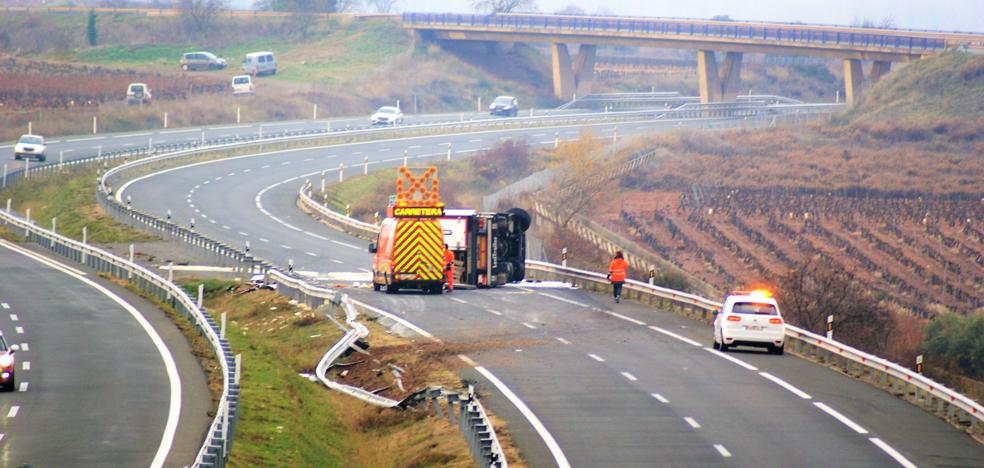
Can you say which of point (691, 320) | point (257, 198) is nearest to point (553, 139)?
point (257, 198)

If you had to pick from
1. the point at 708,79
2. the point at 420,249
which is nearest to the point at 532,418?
the point at 420,249

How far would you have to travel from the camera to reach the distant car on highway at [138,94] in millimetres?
104562

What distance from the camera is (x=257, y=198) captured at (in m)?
72.9

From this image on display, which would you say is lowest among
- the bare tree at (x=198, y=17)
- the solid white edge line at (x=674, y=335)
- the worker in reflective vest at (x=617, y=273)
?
the solid white edge line at (x=674, y=335)

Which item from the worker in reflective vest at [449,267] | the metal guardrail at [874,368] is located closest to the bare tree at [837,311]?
the metal guardrail at [874,368]

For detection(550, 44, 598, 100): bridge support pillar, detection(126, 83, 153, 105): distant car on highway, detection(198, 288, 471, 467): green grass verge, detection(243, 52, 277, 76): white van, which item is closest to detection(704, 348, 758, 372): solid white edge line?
detection(198, 288, 471, 467): green grass verge

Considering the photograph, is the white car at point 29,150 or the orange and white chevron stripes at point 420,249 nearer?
the orange and white chevron stripes at point 420,249

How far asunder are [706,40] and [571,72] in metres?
18.4

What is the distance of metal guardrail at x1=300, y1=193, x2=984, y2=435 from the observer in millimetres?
26281

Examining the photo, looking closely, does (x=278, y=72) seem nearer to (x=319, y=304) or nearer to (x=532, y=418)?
(x=319, y=304)

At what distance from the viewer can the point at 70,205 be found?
66750mm

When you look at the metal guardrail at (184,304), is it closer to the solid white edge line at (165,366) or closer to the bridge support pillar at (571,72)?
the solid white edge line at (165,366)

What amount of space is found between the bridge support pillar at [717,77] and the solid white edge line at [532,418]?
97.8 meters

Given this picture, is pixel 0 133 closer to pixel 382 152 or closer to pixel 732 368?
pixel 382 152
